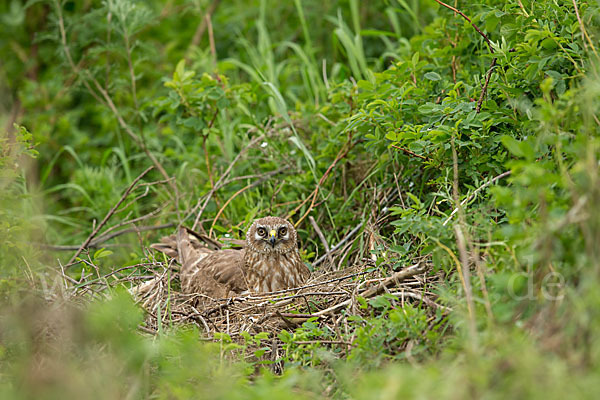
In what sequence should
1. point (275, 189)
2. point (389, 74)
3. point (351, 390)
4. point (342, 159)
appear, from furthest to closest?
1. point (275, 189)
2. point (342, 159)
3. point (389, 74)
4. point (351, 390)

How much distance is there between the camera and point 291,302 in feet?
14.0

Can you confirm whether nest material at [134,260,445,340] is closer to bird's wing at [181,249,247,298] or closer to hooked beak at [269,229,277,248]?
bird's wing at [181,249,247,298]

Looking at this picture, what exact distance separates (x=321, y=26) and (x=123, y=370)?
538 centimetres

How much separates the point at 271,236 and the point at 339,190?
940mm

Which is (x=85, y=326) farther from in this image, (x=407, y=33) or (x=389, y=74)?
(x=407, y=33)

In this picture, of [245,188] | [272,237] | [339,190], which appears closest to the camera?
[272,237]

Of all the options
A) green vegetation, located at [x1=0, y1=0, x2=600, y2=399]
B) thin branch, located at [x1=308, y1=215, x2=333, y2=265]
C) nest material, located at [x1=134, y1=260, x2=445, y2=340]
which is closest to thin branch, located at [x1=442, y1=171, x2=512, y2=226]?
green vegetation, located at [x1=0, y1=0, x2=600, y2=399]

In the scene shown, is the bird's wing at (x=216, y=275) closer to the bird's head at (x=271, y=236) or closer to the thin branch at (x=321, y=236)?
the bird's head at (x=271, y=236)

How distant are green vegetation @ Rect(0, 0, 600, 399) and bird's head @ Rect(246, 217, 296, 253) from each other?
1.09 feet

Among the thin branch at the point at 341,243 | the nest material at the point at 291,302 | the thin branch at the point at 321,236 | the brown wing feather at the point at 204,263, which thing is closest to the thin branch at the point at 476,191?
the nest material at the point at 291,302

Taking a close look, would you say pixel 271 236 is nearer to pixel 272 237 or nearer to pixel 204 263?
pixel 272 237

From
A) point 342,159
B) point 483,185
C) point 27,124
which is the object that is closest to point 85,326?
point 483,185

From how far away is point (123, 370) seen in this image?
117 inches

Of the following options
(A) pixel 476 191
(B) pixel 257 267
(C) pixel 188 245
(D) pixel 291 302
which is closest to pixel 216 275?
(B) pixel 257 267
